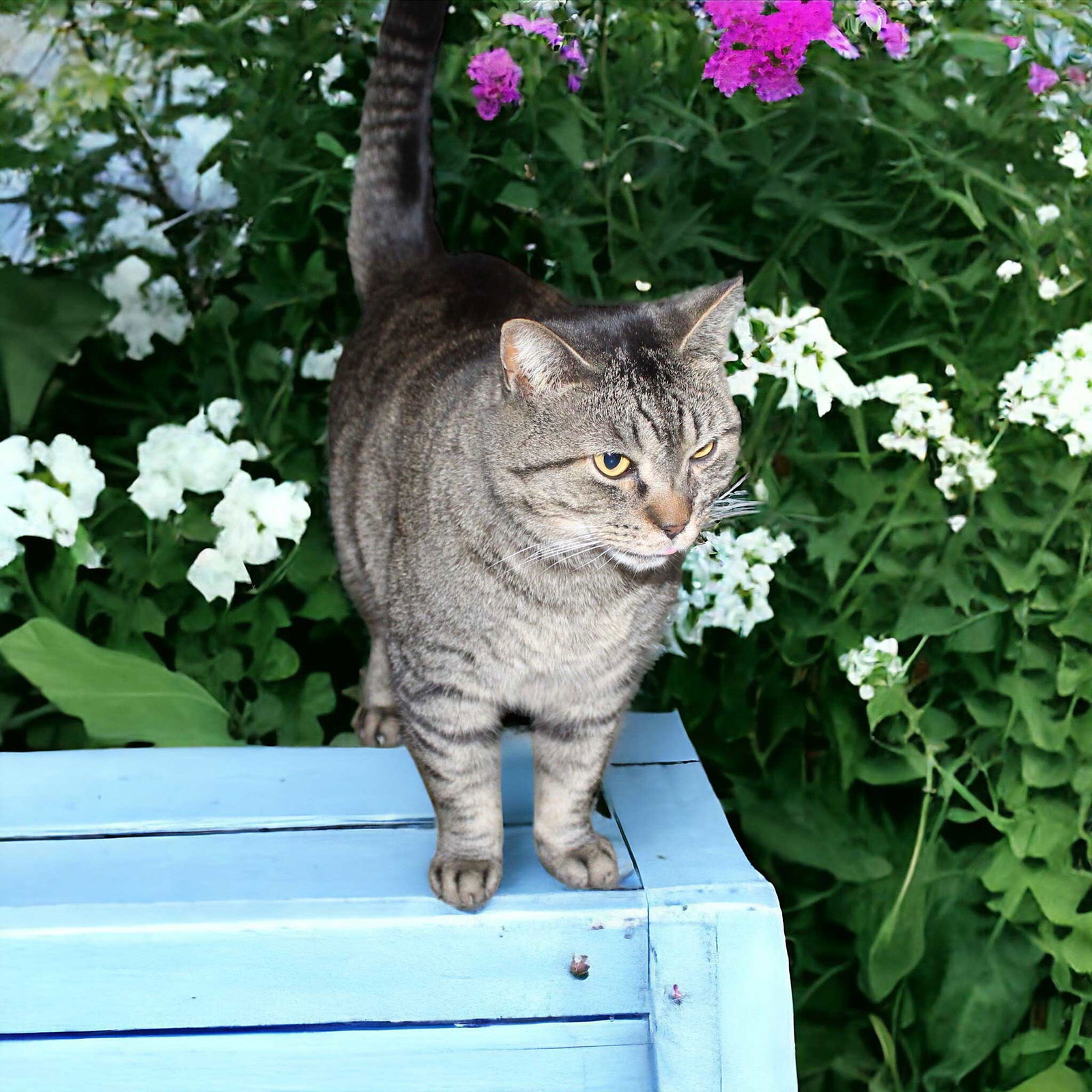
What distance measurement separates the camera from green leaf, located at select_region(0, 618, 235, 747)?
1.41 m

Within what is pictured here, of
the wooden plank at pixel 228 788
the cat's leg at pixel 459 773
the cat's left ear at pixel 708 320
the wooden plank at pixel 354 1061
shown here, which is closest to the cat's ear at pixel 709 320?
the cat's left ear at pixel 708 320

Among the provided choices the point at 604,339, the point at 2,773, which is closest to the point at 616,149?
the point at 604,339

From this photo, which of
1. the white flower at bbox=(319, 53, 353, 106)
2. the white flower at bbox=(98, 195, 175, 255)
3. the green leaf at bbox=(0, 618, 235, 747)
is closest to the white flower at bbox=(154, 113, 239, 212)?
the white flower at bbox=(98, 195, 175, 255)

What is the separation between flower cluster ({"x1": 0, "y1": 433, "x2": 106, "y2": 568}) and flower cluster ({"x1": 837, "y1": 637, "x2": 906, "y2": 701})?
89 cm

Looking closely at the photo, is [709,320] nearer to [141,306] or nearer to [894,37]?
[894,37]

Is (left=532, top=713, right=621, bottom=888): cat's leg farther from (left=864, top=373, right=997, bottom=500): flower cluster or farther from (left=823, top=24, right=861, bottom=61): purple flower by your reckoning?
(left=823, top=24, right=861, bottom=61): purple flower

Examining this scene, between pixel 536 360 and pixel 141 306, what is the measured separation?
99 centimetres

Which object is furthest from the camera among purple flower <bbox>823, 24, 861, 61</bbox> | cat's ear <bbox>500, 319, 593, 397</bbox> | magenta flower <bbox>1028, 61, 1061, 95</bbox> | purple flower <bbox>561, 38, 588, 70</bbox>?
magenta flower <bbox>1028, 61, 1061, 95</bbox>

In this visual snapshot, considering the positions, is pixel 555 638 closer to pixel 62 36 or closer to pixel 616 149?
pixel 616 149

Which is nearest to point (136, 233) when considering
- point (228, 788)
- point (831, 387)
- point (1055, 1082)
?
point (228, 788)

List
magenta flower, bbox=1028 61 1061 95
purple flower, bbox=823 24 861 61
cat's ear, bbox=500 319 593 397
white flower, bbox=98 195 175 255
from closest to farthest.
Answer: cat's ear, bbox=500 319 593 397, purple flower, bbox=823 24 861 61, magenta flower, bbox=1028 61 1061 95, white flower, bbox=98 195 175 255

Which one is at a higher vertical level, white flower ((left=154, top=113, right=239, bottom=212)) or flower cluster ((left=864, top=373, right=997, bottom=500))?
white flower ((left=154, top=113, right=239, bottom=212))

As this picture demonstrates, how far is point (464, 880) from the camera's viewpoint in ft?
3.62

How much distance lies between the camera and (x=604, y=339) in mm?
1107
